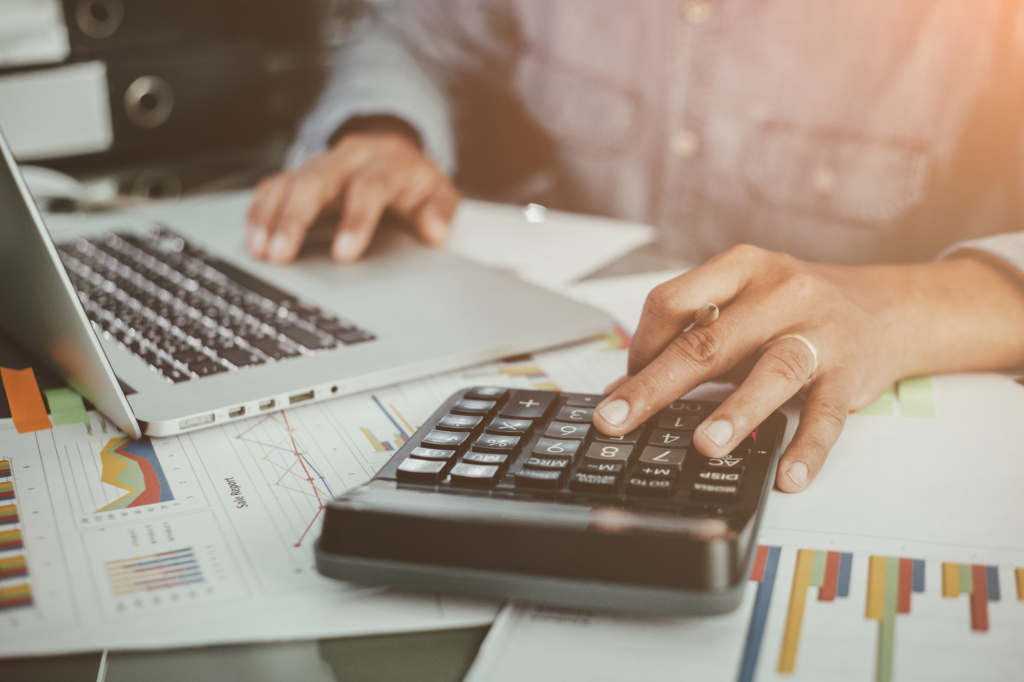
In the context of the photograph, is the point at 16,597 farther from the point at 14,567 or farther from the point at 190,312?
the point at 190,312

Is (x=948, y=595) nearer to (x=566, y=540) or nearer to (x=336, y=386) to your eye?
(x=566, y=540)

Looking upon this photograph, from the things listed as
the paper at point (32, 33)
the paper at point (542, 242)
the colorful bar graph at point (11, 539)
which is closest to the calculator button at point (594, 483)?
the colorful bar graph at point (11, 539)

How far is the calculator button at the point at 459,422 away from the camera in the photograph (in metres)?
0.41

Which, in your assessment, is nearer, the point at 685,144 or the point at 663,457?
the point at 663,457

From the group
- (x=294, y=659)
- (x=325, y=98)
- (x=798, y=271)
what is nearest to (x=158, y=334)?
(x=294, y=659)

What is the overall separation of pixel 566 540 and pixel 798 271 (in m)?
0.27

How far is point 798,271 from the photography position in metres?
0.50

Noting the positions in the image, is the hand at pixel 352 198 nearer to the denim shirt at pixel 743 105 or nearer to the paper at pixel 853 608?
the denim shirt at pixel 743 105

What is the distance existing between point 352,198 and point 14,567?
45cm

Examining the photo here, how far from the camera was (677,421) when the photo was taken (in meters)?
0.41

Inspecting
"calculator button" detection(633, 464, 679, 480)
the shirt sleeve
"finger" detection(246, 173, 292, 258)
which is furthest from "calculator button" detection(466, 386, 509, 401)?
the shirt sleeve

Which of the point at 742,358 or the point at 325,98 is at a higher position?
the point at 325,98

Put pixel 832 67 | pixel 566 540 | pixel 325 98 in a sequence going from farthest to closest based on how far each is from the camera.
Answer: pixel 325 98 → pixel 832 67 → pixel 566 540

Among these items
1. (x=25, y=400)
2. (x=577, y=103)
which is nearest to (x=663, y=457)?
(x=25, y=400)
